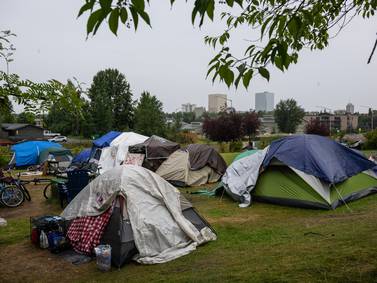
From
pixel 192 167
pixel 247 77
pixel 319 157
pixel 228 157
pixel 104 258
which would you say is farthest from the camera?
pixel 228 157

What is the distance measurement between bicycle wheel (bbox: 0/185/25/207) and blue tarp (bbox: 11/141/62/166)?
10.5 metres

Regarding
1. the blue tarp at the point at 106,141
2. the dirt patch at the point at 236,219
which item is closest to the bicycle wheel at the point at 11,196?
the dirt patch at the point at 236,219

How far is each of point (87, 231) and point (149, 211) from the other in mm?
1127

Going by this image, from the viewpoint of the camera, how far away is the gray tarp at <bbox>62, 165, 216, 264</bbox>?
5.50 meters

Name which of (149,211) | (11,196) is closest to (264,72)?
(149,211)

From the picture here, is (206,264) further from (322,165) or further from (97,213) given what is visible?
(322,165)

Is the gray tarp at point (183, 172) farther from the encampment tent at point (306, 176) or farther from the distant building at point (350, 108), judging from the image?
the distant building at point (350, 108)

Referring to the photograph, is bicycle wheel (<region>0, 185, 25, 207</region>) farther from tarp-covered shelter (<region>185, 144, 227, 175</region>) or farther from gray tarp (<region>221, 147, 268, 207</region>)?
gray tarp (<region>221, 147, 268, 207</region>)

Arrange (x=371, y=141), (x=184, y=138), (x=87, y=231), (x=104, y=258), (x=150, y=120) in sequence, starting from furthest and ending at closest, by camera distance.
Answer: (x=150, y=120) < (x=184, y=138) < (x=371, y=141) < (x=87, y=231) < (x=104, y=258)

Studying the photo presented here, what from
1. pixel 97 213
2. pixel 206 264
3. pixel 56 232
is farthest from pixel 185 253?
pixel 56 232

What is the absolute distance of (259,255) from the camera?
5.19 meters

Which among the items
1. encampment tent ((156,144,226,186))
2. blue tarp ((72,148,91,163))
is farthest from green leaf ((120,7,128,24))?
blue tarp ((72,148,91,163))

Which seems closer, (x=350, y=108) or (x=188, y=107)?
(x=350, y=108)

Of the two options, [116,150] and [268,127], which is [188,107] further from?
[116,150]
